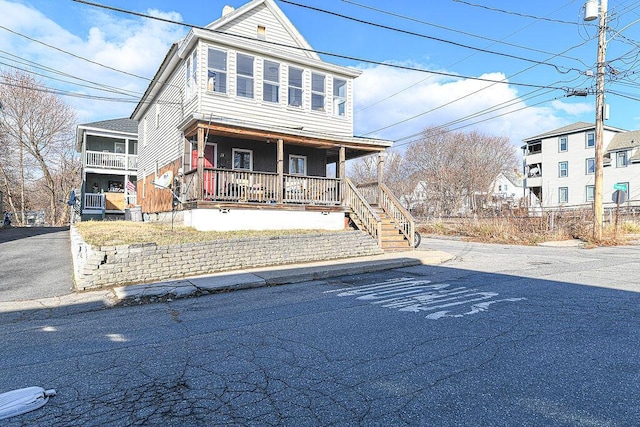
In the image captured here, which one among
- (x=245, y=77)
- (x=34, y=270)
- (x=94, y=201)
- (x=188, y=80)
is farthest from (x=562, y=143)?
(x=34, y=270)

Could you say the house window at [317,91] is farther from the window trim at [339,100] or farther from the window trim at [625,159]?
the window trim at [625,159]

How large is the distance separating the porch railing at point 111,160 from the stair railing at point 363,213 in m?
17.6

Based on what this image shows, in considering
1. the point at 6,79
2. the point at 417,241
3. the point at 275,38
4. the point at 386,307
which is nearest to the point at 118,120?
the point at 6,79

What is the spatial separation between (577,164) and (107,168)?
142 ft

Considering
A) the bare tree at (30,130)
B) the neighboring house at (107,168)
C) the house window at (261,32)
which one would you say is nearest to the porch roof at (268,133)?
the house window at (261,32)

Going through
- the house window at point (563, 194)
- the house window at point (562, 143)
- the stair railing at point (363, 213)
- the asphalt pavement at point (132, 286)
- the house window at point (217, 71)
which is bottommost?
the asphalt pavement at point (132, 286)

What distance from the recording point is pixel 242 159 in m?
16.3

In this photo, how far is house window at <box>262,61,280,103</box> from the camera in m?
16.5

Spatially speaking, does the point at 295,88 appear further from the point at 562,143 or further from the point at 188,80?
the point at 562,143

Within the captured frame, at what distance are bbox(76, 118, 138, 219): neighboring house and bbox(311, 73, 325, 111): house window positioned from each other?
1410 centimetres

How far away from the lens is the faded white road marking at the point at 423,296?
592cm

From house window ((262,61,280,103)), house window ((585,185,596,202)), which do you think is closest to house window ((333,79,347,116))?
house window ((262,61,280,103))

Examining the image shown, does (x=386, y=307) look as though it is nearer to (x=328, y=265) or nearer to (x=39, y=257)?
(x=328, y=265)

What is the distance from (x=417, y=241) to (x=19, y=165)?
3537 centimetres
